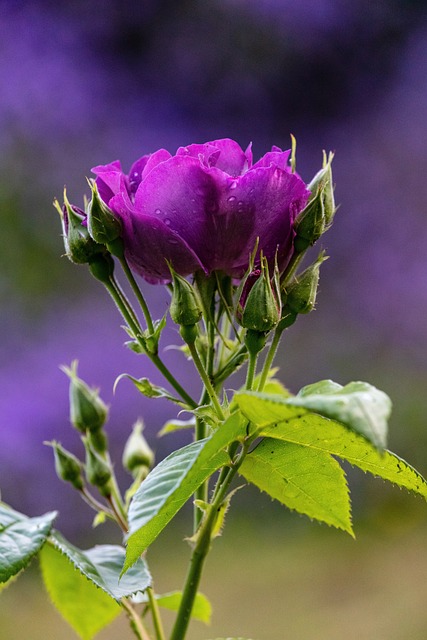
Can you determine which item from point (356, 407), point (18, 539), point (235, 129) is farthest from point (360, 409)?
point (235, 129)

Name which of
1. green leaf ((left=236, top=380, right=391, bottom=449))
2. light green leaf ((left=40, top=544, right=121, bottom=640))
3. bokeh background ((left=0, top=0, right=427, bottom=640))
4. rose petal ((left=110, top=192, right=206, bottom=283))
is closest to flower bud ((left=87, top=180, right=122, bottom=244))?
rose petal ((left=110, top=192, right=206, bottom=283))

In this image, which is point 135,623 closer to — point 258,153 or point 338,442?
point 338,442

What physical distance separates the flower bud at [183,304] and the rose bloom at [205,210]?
20mm

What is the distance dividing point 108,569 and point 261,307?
0.61ft

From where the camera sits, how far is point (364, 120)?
6.42 feet

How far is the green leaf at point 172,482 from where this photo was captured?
0.83 ft

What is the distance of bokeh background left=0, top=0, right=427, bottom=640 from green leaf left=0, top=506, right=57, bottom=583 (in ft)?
3.93

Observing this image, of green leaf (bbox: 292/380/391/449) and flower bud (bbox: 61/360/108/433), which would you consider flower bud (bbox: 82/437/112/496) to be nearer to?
flower bud (bbox: 61/360/108/433)

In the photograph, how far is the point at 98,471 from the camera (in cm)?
42

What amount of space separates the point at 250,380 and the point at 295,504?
8cm

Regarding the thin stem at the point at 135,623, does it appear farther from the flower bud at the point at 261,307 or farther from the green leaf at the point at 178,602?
the flower bud at the point at 261,307

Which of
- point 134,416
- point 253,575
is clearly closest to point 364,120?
point 134,416

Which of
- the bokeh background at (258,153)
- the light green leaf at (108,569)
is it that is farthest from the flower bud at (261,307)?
the bokeh background at (258,153)

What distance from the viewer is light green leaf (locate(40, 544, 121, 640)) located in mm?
456
